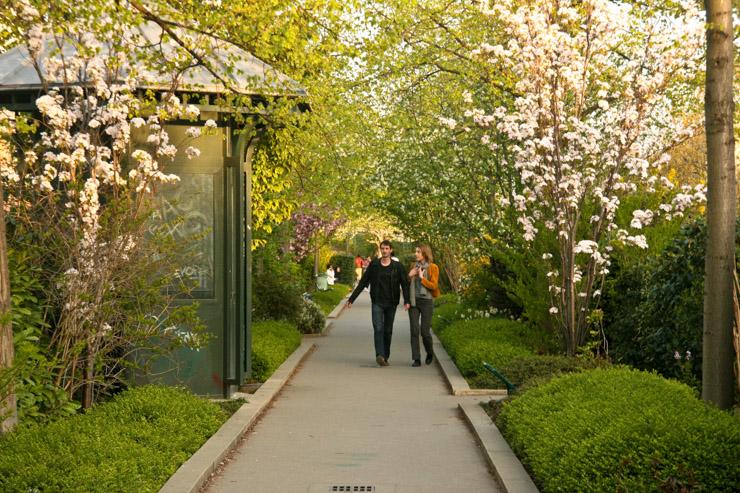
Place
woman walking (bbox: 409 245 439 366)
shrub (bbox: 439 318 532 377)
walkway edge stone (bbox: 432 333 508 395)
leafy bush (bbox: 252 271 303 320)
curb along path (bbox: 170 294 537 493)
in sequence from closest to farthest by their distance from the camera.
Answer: curb along path (bbox: 170 294 537 493) → walkway edge stone (bbox: 432 333 508 395) → shrub (bbox: 439 318 532 377) → woman walking (bbox: 409 245 439 366) → leafy bush (bbox: 252 271 303 320)

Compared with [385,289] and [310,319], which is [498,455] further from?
[310,319]

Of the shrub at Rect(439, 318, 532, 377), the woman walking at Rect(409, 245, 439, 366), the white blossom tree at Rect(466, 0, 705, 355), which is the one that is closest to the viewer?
the white blossom tree at Rect(466, 0, 705, 355)

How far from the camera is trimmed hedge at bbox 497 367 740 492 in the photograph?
6.61 metres

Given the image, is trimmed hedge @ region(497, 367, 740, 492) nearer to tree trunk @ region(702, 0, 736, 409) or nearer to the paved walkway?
tree trunk @ region(702, 0, 736, 409)

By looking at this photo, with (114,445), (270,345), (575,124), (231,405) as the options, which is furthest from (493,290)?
(114,445)

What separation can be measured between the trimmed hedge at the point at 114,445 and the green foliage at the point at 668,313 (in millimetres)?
4912

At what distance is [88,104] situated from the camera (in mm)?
10789

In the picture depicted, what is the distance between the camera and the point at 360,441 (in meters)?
10.3

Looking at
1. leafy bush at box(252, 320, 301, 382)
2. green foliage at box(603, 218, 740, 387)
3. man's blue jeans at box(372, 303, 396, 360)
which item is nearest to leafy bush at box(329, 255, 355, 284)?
leafy bush at box(252, 320, 301, 382)

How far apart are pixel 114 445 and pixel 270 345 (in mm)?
9482

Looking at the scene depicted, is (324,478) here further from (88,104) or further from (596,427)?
(88,104)

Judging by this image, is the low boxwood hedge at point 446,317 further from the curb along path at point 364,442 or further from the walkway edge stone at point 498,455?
the walkway edge stone at point 498,455

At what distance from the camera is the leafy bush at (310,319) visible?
2553cm

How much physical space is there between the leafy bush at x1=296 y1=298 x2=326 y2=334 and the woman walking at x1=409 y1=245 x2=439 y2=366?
6.98 metres
